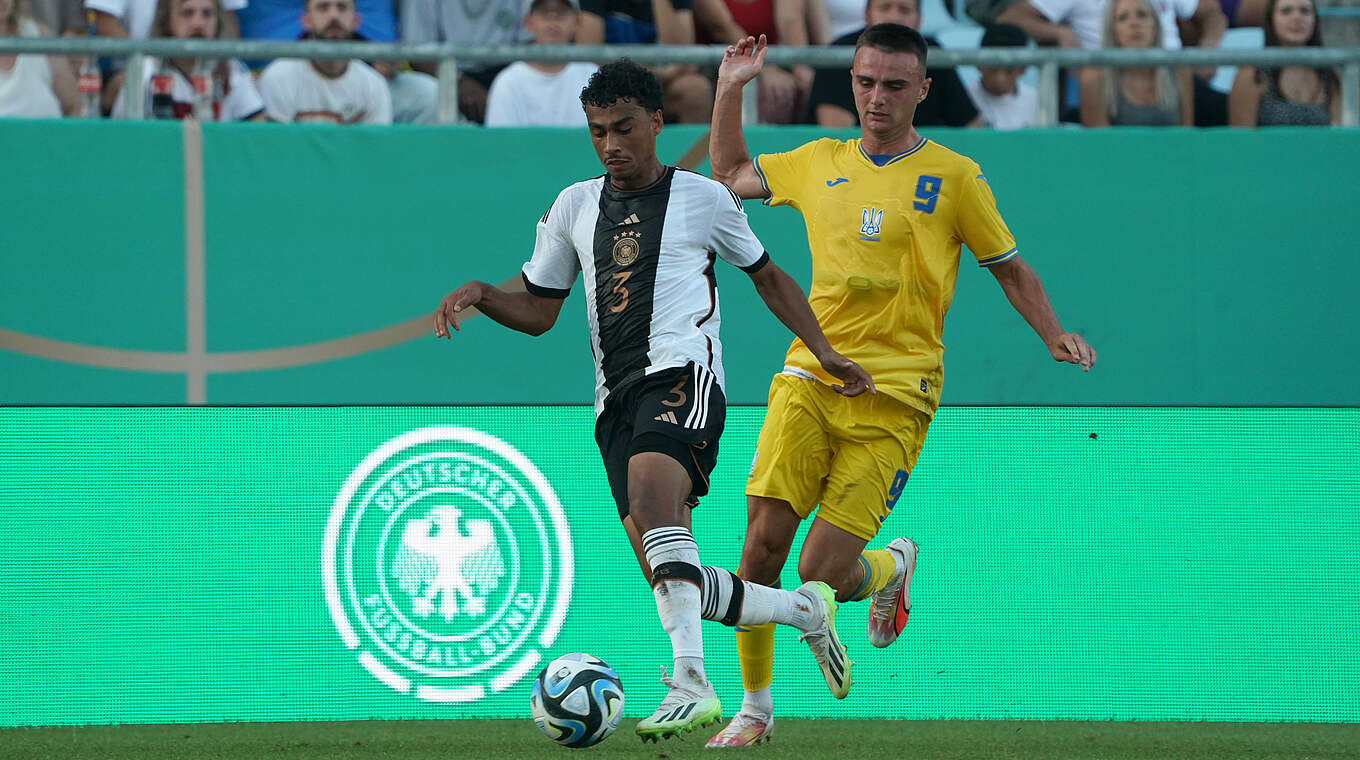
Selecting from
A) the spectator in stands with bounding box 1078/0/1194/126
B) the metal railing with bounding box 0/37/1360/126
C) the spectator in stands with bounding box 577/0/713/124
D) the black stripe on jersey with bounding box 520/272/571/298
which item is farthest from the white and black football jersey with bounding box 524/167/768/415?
the spectator in stands with bounding box 1078/0/1194/126

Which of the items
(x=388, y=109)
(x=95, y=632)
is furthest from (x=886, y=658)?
(x=388, y=109)

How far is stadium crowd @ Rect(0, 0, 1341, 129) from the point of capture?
31.9ft

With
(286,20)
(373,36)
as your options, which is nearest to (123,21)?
(286,20)

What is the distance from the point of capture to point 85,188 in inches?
375

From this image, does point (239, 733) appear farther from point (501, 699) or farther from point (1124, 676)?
point (1124, 676)

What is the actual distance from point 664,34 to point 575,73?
24.6 inches

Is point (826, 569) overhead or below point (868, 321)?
below

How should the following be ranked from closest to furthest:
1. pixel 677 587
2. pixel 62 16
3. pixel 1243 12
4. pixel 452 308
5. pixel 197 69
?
pixel 677 587 < pixel 452 308 < pixel 197 69 < pixel 62 16 < pixel 1243 12

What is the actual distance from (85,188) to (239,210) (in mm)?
864

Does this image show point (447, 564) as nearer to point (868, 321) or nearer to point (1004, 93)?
point (868, 321)

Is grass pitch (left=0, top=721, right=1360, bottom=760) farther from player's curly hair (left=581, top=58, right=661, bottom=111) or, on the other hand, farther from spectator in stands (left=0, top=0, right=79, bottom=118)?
spectator in stands (left=0, top=0, right=79, bottom=118)

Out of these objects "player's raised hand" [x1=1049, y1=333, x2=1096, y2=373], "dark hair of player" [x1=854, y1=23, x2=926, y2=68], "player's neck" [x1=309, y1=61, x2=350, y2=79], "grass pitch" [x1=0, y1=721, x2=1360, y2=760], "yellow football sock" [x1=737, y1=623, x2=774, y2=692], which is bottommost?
"grass pitch" [x1=0, y1=721, x2=1360, y2=760]

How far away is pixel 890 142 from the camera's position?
6.19 metres

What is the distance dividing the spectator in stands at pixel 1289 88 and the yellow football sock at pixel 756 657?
5.55 m
